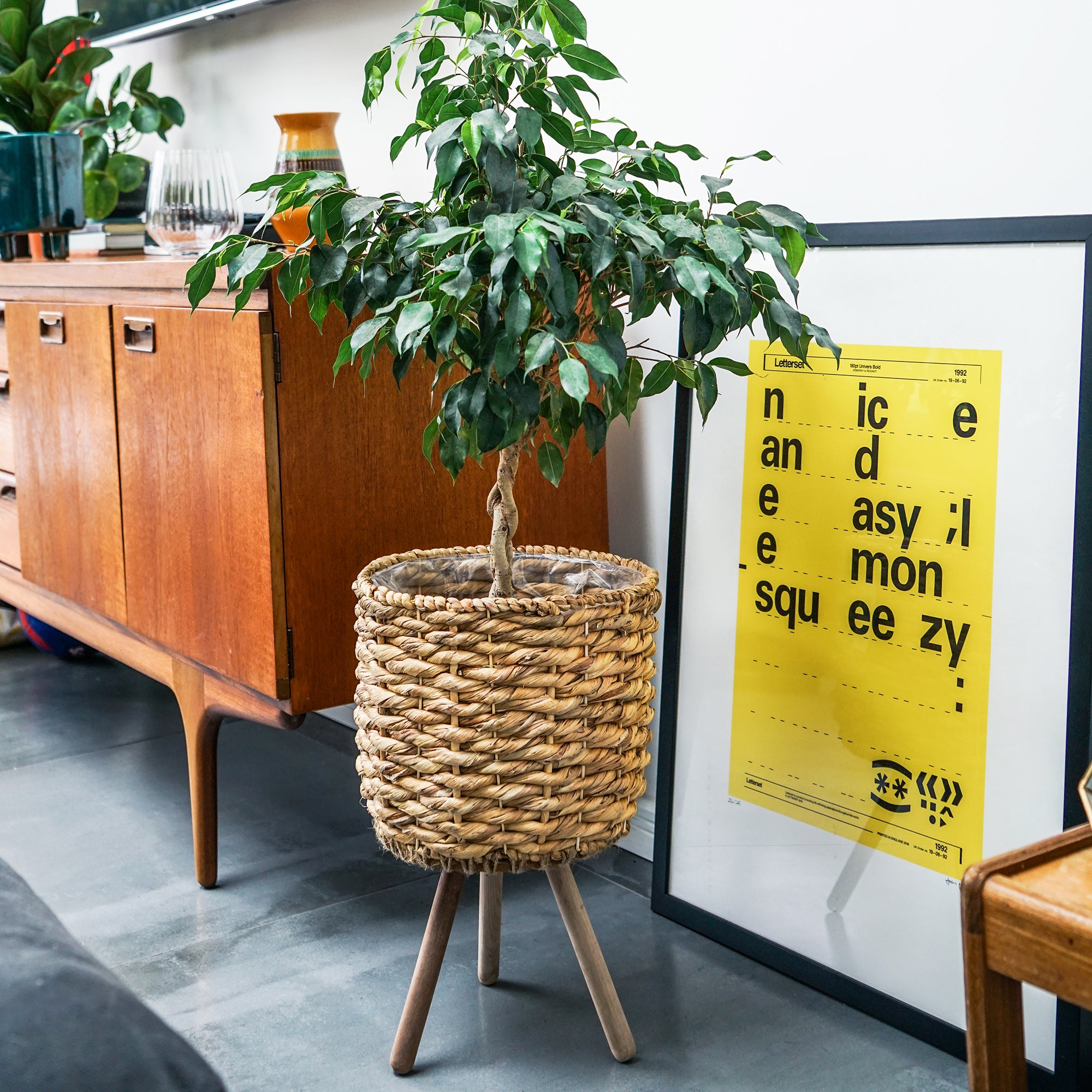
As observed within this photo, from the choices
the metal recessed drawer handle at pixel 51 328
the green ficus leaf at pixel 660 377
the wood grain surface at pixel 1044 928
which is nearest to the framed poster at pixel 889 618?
the green ficus leaf at pixel 660 377

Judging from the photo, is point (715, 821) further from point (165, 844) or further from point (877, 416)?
point (165, 844)

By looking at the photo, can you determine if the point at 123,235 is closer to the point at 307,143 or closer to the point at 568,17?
the point at 307,143

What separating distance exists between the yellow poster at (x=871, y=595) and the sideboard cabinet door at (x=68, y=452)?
98 centimetres

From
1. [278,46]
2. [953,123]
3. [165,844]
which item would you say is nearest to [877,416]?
[953,123]

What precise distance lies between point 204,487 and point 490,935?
0.69 m

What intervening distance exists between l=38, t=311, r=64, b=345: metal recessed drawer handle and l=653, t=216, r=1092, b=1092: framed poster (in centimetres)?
103

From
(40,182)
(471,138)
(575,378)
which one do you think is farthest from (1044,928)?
(40,182)

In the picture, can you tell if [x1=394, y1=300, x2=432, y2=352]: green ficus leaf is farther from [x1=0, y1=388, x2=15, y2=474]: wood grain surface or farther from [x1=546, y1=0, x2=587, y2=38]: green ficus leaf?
[x1=0, y1=388, x2=15, y2=474]: wood grain surface

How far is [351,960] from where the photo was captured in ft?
5.04

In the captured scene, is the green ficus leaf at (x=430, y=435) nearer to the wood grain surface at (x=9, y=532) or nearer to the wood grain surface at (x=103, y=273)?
the wood grain surface at (x=103, y=273)

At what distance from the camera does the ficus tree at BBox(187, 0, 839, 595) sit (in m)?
1.03

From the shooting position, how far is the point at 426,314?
102cm

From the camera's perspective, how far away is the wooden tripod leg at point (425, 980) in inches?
50.8

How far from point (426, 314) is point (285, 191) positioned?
10.1 inches
